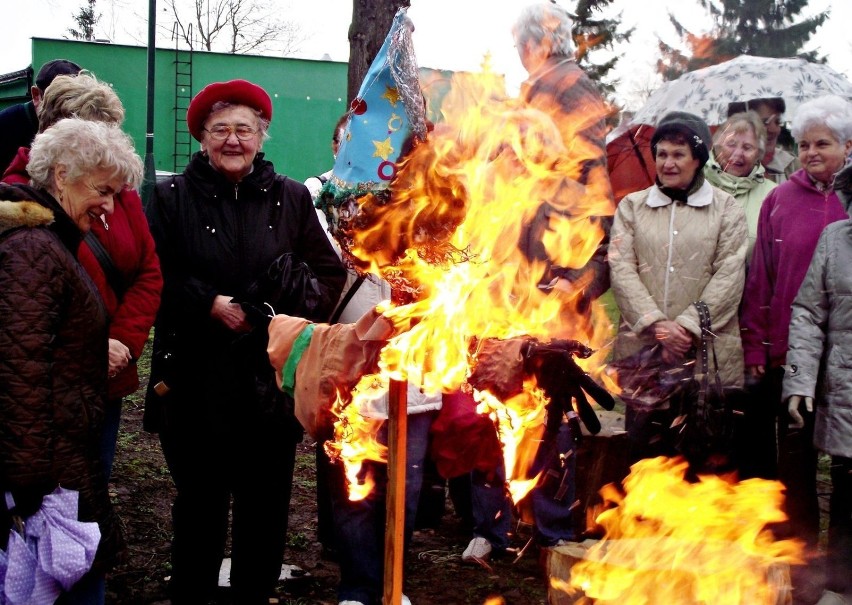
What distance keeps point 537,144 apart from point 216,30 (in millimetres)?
32626

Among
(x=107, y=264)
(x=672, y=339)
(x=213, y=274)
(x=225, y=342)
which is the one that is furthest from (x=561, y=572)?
(x=107, y=264)

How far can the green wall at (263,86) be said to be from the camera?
20.8 metres

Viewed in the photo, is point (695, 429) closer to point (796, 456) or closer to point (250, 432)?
point (796, 456)

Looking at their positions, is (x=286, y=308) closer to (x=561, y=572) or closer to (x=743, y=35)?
(x=561, y=572)

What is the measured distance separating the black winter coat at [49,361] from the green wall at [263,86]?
18476 millimetres

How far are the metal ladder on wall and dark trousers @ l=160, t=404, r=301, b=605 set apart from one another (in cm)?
1821

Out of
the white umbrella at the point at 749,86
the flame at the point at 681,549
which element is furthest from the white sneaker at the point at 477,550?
the white umbrella at the point at 749,86

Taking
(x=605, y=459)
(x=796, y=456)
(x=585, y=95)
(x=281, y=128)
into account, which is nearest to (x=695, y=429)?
(x=796, y=456)

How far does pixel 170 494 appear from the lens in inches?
232

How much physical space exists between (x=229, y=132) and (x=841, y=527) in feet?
11.8

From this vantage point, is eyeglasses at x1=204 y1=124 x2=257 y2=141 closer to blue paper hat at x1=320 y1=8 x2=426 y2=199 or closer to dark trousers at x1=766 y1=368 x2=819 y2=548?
blue paper hat at x1=320 y1=8 x2=426 y2=199

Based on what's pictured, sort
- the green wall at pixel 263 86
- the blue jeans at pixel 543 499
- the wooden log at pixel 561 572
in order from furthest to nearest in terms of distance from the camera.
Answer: the green wall at pixel 263 86, the blue jeans at pixel 543 499, the wooden log at pixel 561 572

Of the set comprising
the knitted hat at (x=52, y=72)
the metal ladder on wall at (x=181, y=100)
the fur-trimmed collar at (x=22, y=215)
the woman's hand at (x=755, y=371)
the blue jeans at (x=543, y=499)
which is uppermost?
the metal ladder on wall at (x=181, y=100)

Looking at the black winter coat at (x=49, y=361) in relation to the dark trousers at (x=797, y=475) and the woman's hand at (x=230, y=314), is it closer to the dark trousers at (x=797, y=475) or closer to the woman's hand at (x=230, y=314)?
the woman's hand at (x=230, y=314)
